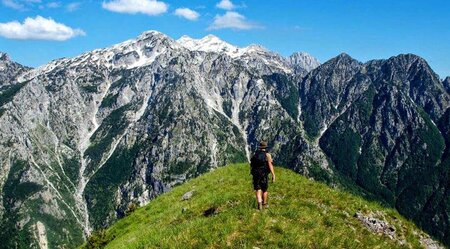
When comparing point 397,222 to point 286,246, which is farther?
point 397,222

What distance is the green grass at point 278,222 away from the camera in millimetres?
22906

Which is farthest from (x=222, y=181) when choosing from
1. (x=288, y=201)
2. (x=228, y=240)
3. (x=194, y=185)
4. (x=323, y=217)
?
(x=228, y=240)

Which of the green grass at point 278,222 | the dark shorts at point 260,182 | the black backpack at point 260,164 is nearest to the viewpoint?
the green grass at point 278,222

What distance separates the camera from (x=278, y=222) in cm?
2441

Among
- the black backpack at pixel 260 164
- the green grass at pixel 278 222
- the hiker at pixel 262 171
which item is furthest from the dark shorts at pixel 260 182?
the green grass at pixel 278 222

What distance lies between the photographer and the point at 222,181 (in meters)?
44.6

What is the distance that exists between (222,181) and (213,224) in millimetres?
19644

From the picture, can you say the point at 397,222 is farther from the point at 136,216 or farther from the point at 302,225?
the point at 136,216

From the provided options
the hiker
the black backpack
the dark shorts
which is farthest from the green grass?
the black backpack

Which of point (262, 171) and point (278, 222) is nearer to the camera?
point (278, 222)

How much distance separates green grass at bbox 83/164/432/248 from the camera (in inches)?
902

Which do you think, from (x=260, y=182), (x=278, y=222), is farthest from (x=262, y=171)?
(x=278, y=222)

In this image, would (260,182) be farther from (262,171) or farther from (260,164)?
(260,164)

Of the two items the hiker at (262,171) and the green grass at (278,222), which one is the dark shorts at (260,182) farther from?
the green grass at (278,222)
